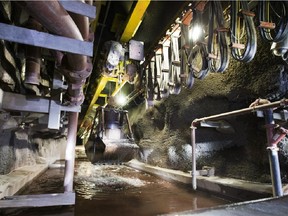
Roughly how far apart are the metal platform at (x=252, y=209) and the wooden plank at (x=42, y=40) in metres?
1.13

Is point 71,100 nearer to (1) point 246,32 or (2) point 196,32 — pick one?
(2) point 196,32

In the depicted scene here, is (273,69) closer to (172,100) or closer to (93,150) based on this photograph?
(172,100)

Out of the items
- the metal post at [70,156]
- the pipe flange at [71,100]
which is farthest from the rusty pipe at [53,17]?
the metal post at [70,156]

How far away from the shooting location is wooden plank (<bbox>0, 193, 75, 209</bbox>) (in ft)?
5.92

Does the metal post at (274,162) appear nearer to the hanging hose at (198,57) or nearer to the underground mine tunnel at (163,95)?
the underground mine tunnel at (163,95)

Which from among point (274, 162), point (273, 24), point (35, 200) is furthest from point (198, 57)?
point (35, 200)

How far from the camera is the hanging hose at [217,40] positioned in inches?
95.4

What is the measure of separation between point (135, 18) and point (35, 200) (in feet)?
8.92

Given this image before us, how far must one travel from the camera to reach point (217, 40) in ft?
8.43

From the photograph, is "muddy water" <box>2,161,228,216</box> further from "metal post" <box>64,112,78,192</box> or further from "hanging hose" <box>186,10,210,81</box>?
"hanging hose" <box>186,10,210,81</box>

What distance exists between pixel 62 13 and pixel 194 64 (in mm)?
2305

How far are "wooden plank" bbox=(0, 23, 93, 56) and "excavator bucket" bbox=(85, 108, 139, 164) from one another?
12.3ft

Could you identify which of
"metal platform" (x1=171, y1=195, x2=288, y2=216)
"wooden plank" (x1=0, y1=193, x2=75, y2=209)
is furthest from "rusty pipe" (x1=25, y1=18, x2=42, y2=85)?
"metal platform" (x1=171, y1=195, x2=288, y2=216)

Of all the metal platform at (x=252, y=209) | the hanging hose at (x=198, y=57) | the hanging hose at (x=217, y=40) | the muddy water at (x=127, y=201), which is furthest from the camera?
the hanging hose at (x=198, y=57)
